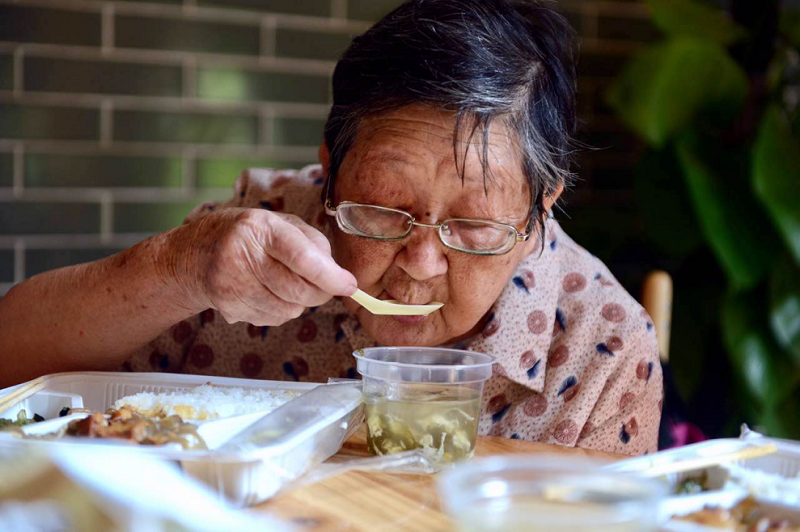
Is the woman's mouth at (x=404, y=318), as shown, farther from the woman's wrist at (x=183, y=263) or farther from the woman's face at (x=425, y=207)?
the woman's wrist at (x=183, y=263)

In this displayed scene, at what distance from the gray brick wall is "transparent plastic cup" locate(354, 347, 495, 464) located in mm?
2063

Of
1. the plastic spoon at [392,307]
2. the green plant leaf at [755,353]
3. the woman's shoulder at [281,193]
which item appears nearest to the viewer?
the plastic spoon at [392,307]

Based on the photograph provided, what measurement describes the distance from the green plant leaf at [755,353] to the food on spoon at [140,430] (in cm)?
242

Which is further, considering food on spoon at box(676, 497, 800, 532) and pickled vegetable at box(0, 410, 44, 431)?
pickled vegetable at box(0, 410, 44, 431)

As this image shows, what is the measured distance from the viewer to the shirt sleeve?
1588 mm

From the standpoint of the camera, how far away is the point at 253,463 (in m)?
0.91

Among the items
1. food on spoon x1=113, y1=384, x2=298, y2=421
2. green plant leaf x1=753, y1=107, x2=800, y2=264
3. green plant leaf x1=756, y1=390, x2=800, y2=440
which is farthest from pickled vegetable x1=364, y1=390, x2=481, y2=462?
green plant leaf x1=756, y1=390, x2=800, y2=440

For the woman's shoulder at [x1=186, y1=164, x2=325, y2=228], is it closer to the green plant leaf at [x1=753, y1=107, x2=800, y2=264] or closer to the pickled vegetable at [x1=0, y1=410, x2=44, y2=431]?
the pickled vegetable at [x1=0, y1=410, x2=44, y2=431]

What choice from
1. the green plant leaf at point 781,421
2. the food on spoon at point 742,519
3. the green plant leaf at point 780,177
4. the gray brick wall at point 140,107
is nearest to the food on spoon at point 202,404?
the food on spoon at point 742,519

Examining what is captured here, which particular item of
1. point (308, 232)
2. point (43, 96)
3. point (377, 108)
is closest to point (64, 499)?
point (308, 232)

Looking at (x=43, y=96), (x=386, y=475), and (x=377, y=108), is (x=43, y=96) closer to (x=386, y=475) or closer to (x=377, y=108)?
(x=377, y=108)

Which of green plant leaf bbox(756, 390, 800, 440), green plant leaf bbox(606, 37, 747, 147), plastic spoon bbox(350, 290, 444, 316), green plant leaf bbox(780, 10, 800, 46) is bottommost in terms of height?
green plant leaf bbox(756, 390, 800, 440)

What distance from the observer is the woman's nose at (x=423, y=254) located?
4.66 feet

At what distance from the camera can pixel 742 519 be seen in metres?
0.91
